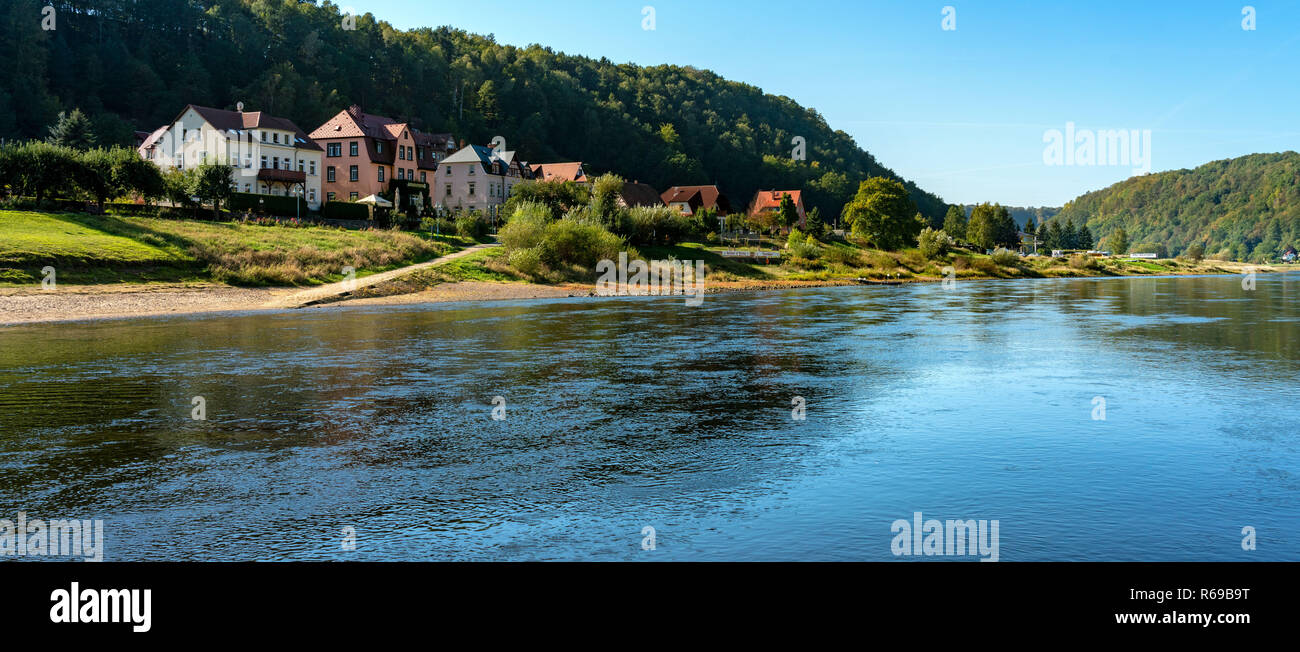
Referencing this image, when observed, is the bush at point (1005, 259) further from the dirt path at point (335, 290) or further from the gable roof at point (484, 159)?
the dirt path at point (335, 290)

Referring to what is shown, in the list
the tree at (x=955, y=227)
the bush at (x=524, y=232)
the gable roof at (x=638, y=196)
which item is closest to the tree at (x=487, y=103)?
the gable roof at (x=638, y=196)

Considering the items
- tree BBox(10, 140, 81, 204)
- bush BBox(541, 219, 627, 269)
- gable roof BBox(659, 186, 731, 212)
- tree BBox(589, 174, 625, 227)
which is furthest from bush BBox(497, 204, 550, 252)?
gable roof BBox(659, 186, 731, 212)

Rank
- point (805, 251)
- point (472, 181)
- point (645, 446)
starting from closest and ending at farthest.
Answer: point (645, 446) → point (805, 251) → point (472, 181)

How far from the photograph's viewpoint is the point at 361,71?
576 feet

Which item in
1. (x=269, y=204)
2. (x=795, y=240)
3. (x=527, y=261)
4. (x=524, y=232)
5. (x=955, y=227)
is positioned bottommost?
(x=527, y=261)

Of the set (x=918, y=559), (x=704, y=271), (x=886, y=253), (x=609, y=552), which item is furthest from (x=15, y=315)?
(x=886, y=253)

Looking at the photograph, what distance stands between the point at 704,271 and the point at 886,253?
4754 cm

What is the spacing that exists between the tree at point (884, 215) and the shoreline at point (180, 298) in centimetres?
7496

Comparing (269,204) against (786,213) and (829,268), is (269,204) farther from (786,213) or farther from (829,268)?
(786,213)

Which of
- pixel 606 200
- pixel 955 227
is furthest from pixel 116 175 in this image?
pixel 955 227

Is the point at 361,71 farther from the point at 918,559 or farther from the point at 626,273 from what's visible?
the point at 918,559

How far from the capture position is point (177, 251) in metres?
57.9

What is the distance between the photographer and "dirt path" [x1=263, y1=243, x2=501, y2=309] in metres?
52.8

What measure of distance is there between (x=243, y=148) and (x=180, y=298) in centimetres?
5548
